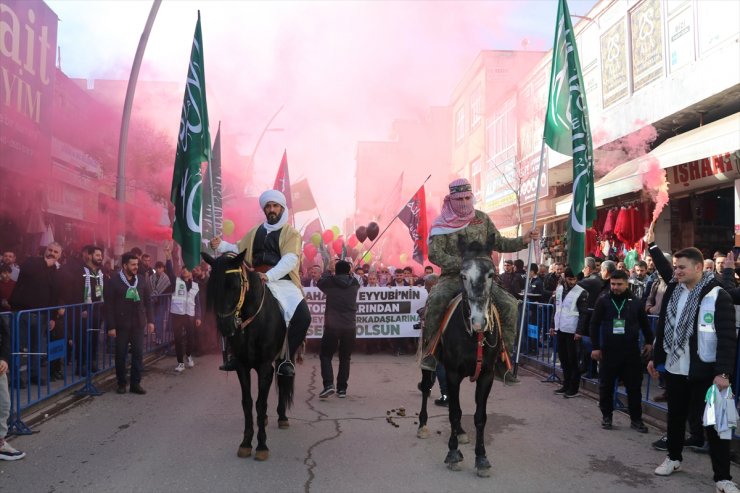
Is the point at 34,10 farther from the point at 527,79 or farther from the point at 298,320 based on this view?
the point at 527,79

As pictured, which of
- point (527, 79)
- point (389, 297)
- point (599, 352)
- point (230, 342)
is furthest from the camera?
point (527, 79)

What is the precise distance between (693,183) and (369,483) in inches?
503

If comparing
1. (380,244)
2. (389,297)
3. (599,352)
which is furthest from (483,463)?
(380,244)

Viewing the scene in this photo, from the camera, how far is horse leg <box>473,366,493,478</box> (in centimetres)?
523

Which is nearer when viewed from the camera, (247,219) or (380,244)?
(247,219)

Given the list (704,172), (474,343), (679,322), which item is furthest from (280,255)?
(704,172)

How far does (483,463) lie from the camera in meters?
5.24

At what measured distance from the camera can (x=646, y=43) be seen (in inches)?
611

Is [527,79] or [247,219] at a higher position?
[527,79]

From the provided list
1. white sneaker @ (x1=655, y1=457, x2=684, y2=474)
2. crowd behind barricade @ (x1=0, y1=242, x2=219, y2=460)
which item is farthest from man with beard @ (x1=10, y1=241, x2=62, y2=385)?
white sneaker @ (x1=655, y1=457, x2=684, y2=474)

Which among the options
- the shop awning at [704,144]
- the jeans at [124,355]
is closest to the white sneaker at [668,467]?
the jeans at [124,355]

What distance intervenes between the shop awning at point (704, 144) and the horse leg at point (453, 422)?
847 centimetres

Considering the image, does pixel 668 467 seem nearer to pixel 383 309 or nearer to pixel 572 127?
pixel 572 127

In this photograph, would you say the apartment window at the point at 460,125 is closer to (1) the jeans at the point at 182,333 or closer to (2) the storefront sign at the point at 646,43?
(2) the storefront sign at the point at 646,43
